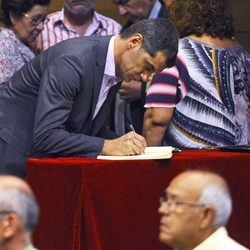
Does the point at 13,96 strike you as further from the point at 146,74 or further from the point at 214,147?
the point at 214,147

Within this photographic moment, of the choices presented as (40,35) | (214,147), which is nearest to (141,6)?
(40,35)

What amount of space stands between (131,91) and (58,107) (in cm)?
156

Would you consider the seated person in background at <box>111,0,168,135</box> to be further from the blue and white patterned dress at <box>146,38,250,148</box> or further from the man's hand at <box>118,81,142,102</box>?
the blue and white patterned dress at <box>146,38,250,148</box>

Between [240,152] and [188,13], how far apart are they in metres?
0.90

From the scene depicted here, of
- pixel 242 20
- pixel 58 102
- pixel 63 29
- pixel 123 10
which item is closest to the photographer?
pixel 58 102

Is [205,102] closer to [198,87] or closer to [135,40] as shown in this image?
[198,87]

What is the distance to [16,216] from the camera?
3.81 m

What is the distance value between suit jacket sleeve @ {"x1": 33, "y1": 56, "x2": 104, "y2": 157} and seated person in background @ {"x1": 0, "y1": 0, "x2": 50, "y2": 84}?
0.88 meters

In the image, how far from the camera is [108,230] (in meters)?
5.11

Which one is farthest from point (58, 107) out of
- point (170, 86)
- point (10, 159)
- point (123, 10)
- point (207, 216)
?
point (123, 10)

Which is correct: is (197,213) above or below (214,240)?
above

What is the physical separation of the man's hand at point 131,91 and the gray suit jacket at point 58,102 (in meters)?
1.15

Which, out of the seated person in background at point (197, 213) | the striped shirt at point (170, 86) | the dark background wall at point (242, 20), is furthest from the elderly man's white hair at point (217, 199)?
the dark background wall at point (242, 20)

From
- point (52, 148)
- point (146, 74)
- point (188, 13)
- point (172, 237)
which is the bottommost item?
point (172, 237)
